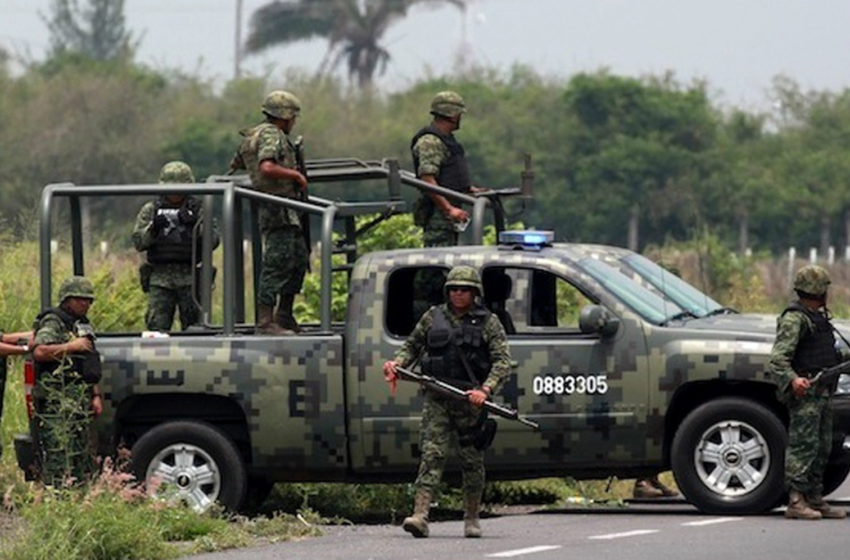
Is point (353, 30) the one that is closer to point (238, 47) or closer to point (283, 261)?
point (238, 47)

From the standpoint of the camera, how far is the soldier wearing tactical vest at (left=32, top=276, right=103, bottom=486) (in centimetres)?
1521

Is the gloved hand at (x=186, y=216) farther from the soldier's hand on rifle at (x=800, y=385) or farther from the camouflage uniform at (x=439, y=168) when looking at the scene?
the soldier's hand on rifle at (x=800, y=385)

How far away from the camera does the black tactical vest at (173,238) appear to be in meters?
17.1

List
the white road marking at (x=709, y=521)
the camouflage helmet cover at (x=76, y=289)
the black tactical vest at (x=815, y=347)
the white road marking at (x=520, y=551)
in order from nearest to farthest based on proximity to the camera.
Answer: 1. the white road marking at (x=520, y=551)
2. the white road marking at (x=709, y=521)
3. the black tactical vest at (x=815, y=347)
4. the camouflage helmet cover at (x=76, y=289)

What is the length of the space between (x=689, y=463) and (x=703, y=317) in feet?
3.80

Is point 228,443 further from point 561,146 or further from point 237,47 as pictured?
point 237,47

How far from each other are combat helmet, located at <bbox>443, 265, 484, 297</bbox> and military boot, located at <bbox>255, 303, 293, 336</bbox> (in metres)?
1.79

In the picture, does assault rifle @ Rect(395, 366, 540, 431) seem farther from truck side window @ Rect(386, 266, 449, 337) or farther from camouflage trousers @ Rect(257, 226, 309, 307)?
camouflage trousers @ Rect(257, 226, 309, 307)

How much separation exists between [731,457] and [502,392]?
140 cm

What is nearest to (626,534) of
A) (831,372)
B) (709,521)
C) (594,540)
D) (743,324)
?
(594,540)

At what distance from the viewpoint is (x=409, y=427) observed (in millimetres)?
15359

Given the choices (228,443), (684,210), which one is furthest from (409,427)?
(684,210)

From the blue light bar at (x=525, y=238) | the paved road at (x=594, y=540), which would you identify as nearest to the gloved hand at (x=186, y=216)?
the blue light bar at (x=525, y=238)

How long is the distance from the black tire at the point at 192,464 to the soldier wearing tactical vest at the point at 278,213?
3.21ft
